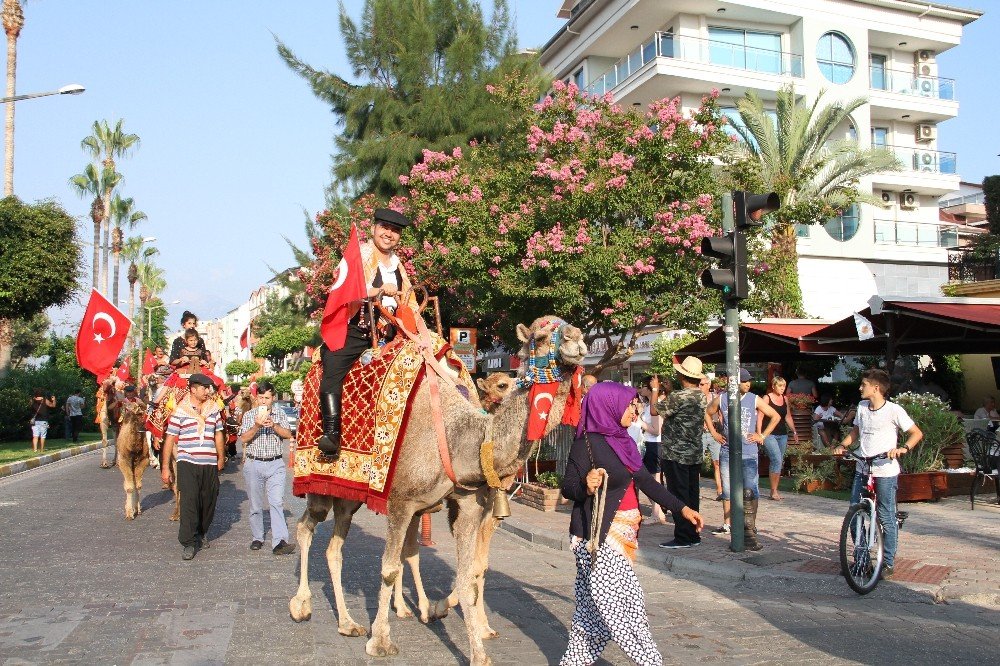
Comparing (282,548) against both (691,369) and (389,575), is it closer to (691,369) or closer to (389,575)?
(389,575)

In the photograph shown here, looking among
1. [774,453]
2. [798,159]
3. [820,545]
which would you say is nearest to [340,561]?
[820,545]

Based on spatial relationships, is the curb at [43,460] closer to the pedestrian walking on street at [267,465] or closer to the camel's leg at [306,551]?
the pedestrian walking on street at [267,465]

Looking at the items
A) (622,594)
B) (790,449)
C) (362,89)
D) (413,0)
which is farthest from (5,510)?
(413,0)

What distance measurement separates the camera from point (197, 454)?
35.0ft

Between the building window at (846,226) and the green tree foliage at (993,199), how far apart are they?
462cm

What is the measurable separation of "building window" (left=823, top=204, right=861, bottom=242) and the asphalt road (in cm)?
2831

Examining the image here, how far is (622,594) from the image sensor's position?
5.38 metres

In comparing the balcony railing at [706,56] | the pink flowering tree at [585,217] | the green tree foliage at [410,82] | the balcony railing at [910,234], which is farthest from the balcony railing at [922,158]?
the pink flowering tree at [585,217]

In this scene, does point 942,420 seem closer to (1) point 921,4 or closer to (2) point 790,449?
(2) point 790,449

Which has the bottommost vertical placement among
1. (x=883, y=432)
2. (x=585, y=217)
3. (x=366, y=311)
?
(x=883, y=432)

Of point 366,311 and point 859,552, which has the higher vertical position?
point 366,311

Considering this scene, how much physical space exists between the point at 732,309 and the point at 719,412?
2.82m

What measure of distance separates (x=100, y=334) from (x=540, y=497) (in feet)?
27.0

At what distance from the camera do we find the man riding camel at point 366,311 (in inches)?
279
